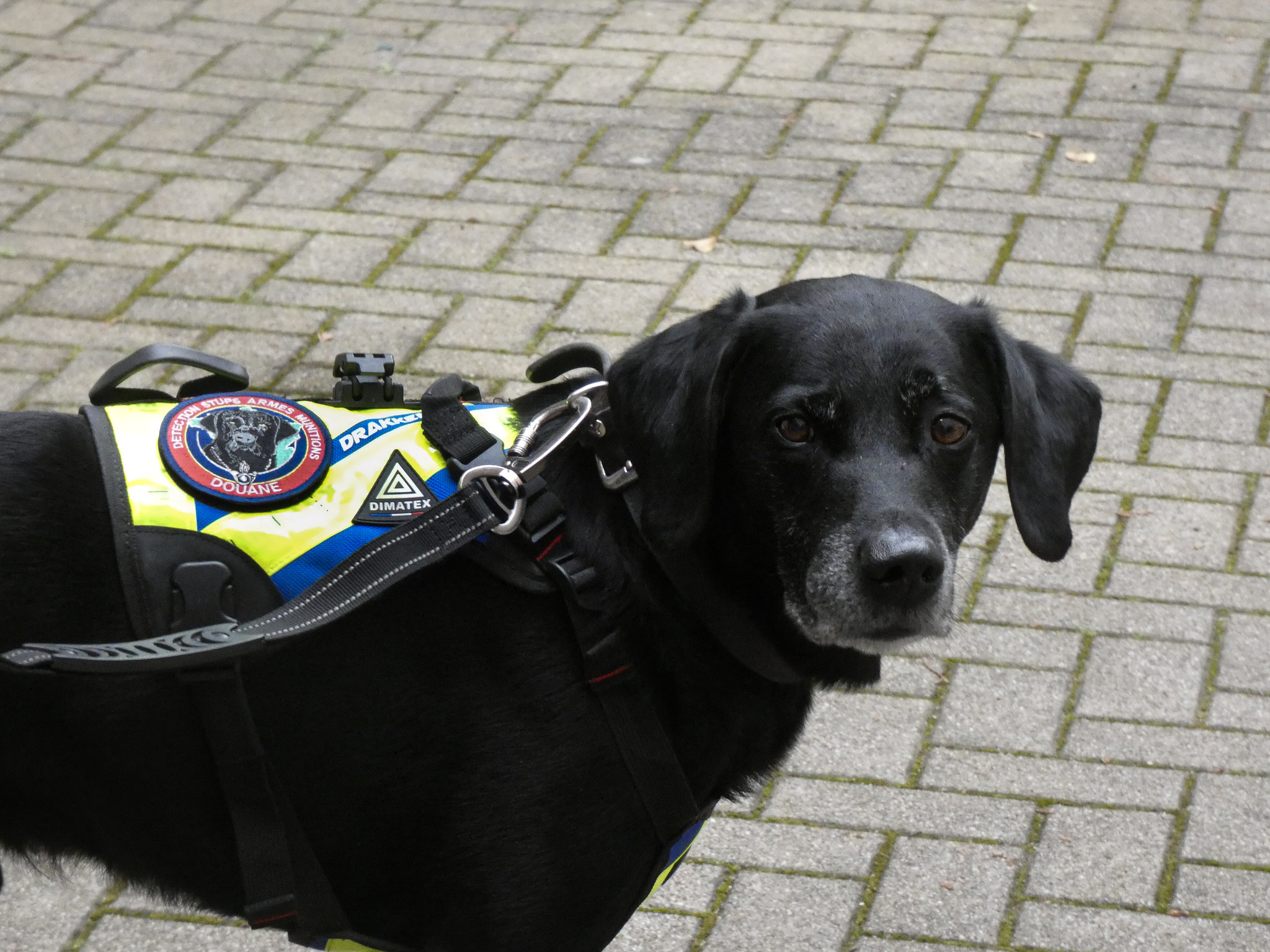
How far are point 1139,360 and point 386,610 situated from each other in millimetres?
3349

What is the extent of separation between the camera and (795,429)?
2262 mm

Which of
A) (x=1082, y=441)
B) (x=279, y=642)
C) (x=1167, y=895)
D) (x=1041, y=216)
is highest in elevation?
(x=279, y=642)

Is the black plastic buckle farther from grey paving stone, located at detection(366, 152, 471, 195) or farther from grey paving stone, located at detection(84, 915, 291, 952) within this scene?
grey paving stone, located at detection(366, 152, 471, 195)

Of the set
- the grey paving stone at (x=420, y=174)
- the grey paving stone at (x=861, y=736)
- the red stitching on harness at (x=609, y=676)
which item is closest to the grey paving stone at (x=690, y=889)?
the grey paving stone at (x=861, y=736)

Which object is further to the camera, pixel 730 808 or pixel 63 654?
pixel 730 808

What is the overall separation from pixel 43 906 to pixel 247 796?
1183 mm

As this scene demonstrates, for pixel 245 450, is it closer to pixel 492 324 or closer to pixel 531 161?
pixel 492 324

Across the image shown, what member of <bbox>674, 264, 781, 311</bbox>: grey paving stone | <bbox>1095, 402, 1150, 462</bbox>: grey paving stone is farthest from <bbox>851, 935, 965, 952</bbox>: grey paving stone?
<bbox>674, 264, 781, 311</bbox>: grey paving stone

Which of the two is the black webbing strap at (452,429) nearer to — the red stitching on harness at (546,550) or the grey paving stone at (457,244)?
the red stitching on harness at (546,550)

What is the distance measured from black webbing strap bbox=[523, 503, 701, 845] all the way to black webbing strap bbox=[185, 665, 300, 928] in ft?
1.62

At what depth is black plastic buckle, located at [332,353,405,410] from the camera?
2.63 m

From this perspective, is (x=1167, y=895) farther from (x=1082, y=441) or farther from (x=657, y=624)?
(x=657, y=624)

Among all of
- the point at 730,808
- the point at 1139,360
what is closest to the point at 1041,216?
the point at 1139,360

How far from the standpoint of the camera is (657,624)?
233cm
